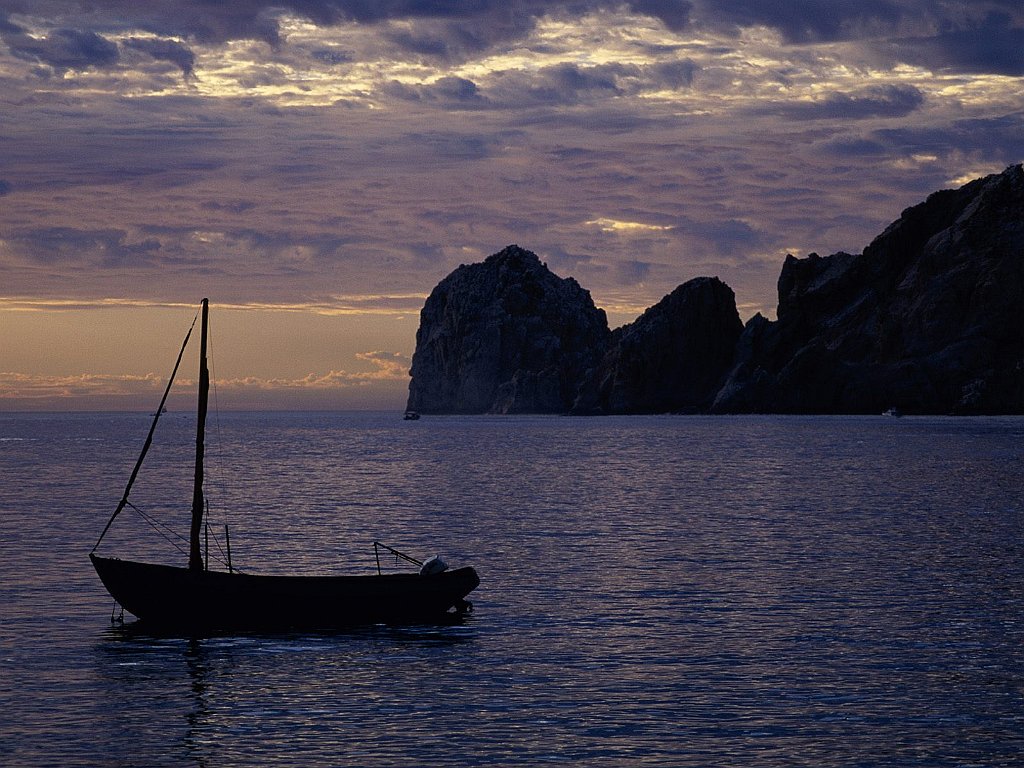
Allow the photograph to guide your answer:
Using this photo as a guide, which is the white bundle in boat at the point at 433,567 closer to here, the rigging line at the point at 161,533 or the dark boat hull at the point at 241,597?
the dark boat hull at the point at 241,597

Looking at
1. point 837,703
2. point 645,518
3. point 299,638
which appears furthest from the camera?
point 645,518

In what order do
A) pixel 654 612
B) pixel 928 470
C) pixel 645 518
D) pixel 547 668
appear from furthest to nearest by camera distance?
pixel 928 470
pixel 645 518
pixel 654 612
pixel 547 668

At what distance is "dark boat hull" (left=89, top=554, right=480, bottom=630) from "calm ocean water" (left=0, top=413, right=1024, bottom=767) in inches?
38.6

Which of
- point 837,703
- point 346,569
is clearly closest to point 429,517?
point 346,569

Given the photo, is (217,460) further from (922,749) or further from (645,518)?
(922,749)

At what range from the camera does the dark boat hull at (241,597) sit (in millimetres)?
39188

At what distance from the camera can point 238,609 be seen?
39.2 metres

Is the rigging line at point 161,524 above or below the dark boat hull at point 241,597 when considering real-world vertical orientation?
below

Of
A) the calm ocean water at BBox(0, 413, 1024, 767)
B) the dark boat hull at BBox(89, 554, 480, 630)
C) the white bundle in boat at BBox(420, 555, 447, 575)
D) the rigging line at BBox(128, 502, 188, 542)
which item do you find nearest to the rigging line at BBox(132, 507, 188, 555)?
the rigging line at BBox(128, 502, 188, 542)

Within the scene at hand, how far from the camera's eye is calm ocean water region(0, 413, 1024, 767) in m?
26.6

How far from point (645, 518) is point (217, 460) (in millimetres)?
100521

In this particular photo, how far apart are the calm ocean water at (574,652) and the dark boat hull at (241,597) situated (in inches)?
38.6

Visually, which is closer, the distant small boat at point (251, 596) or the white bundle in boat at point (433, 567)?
the distant small boat at point (251, 596)

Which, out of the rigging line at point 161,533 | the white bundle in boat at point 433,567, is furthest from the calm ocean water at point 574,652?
the white bundle in boat at point 433,567
